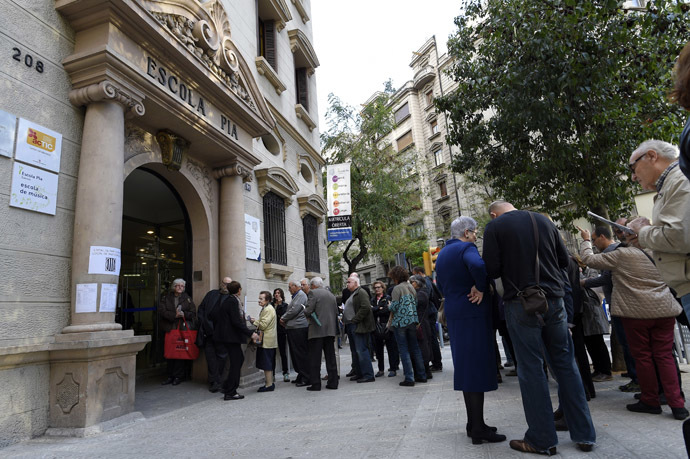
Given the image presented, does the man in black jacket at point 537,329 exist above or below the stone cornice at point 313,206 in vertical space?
below

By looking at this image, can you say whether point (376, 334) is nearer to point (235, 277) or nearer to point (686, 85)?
point (235, 277)

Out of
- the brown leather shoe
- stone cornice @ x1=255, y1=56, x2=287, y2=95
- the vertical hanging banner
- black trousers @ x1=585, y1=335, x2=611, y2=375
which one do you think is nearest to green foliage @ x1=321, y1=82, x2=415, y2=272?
the vertical hanging banner

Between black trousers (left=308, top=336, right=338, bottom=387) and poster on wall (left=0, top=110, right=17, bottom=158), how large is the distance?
5155 mm

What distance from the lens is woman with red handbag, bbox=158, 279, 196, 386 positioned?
7.75 metres

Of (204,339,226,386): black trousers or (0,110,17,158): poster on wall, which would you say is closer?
(0,110,17,158): poster on wall

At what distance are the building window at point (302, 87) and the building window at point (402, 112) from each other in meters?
25.5

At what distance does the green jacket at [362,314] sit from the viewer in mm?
7695

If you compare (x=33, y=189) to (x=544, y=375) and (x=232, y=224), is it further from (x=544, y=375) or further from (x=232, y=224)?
(x=544, y=375)

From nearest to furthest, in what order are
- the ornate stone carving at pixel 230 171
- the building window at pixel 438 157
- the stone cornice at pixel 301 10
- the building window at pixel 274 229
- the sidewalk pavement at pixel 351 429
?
1. the sidewalk pavement at pixel 351 429
2. the ornate stone carving at pixel 230 171
3. the building window at pixel 274 229
4. the stone cornice at pixel 301 10
5. the building window at pixel 438 157

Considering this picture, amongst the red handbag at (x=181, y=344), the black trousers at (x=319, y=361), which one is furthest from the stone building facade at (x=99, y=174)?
the black trousers at (x=319, y=361)

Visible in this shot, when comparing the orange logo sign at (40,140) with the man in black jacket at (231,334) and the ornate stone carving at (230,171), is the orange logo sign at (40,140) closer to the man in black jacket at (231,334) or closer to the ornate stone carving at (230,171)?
the man in black jacket at (231,334)

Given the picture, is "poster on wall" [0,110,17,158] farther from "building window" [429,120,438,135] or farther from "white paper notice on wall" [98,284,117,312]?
"building window" [429,120,438,135]

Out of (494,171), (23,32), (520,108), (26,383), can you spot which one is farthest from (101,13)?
(494,171)

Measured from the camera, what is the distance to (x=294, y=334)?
→ 26.0ft
